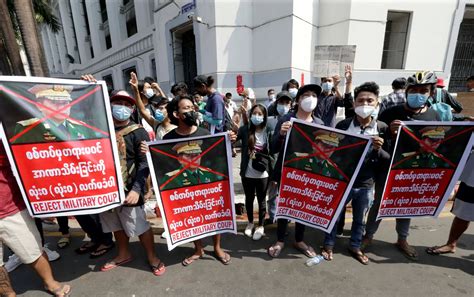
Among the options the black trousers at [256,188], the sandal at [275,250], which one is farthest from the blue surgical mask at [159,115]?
Answer: the sandal at [275,250]

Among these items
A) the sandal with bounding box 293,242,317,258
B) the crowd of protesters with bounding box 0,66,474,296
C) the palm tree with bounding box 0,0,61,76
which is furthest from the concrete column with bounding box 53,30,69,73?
the sandal with bounding box 293,242,317,258

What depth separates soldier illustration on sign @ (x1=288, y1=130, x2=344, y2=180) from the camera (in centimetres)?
235

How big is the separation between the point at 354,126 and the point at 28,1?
21.0 ft

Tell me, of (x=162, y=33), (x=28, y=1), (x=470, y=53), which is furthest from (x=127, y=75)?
(x=470, y=53)

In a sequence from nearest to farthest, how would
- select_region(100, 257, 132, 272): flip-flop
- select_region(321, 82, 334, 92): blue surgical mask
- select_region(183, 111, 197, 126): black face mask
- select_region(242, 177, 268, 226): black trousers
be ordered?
select_region(183, 111, 197, 126): black face mask < select_region(100, 257, 132, 272): flip-flop < select_region(242, 177, 268, 226): black trousers < select_region(321, 82, 334, 92): blue surgical mask

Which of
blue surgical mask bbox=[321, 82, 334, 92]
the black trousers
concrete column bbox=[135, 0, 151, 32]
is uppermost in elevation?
concrete column bbox=[135, 0, 151, 32]

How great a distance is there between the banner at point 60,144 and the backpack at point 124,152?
0.12 m

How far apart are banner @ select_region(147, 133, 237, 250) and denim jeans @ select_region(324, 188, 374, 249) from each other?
3.90ft

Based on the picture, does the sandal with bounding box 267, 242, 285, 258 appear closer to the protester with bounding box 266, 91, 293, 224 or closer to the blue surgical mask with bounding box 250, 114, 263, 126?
the protester with bounding box 266, 91, 293, 224

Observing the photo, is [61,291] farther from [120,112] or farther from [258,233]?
[258,233]

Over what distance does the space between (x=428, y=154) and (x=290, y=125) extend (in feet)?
4.84

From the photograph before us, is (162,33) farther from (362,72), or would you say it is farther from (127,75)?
(362,72)

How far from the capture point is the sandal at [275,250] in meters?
2.81

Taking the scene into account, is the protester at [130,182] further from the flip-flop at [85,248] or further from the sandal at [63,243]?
the sandal at [63,243]
